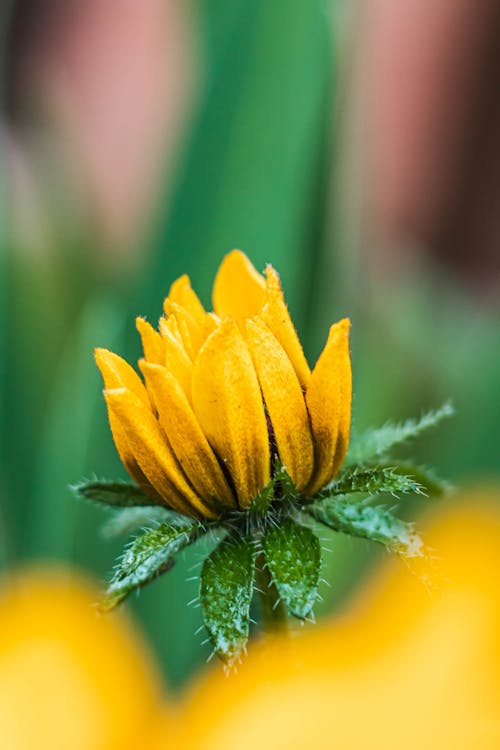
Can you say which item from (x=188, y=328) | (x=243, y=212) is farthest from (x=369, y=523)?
(x=243, y=212)

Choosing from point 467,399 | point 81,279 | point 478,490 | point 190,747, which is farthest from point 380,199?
point 190,747

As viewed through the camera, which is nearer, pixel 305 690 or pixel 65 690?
pixel 305 690

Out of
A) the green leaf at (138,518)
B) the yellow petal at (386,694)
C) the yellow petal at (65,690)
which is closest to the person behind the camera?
the yellow petal at (386,694)

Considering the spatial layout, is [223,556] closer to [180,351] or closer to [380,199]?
[180,351]

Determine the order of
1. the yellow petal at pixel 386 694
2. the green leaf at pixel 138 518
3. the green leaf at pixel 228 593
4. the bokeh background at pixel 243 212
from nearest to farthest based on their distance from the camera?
the yellow petal at pixel 386 694 → the green leaf at pixel 228 593 → the green leaf at pixel 138 518 → the bokeh background at pixel 243 212

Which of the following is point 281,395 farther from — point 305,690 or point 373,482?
point 305,690

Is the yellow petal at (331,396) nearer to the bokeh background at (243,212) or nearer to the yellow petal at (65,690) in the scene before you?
the yellow petal at (65,690)

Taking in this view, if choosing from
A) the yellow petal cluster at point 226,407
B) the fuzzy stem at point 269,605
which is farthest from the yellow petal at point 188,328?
the fuzzy stem at point 269,605

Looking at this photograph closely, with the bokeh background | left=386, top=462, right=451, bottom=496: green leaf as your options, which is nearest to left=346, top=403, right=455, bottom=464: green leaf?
left=386, top=462, right=451, bottom=496: green leaf
